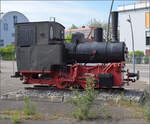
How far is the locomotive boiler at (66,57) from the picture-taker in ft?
33.5

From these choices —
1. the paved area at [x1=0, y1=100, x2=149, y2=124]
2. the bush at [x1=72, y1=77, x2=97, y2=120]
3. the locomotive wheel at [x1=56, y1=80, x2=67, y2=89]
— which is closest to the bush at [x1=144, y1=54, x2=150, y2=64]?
the locomotive wheel at [x1=56, y1=80, x2=67, y2=89]

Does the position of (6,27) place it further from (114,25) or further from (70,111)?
(70,111)

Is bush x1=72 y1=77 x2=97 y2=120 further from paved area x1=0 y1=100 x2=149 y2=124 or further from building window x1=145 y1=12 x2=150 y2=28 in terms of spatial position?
building window x1=145 y1=12 x2=150 y2=28

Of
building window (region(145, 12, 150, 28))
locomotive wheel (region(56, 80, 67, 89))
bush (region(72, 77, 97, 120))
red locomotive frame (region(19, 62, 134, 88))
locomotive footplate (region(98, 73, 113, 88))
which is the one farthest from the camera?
building window (region(145, 12, 150, 28))

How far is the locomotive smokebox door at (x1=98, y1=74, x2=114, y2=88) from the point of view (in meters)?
9.96

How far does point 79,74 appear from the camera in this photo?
10516mm

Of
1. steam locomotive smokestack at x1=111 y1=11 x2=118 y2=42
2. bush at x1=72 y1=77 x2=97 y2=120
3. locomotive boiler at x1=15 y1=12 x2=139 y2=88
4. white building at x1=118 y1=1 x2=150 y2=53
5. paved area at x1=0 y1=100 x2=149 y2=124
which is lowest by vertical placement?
paved area at x1=0 y1=100 x2=149 y2=124

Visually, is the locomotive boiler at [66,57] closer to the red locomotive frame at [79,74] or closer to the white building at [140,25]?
the red locomotive frame at [79,74]

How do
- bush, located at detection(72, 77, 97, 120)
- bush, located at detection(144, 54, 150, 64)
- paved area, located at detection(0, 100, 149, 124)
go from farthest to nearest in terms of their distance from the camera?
1. bush, located at detection(144, 54, 150, 64)
2. bush, located at detection(72, 77, 97, 120)
3. paved area, located at detection(0, 100, 149, 124)

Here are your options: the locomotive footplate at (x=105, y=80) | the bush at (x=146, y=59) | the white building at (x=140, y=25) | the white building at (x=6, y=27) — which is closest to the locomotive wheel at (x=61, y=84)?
the locomotive footplate at (x=105, y=80)

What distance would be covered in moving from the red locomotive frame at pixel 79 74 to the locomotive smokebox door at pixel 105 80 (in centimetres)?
16

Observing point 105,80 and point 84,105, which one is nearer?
point 84,105

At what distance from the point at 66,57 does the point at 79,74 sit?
2.77ft

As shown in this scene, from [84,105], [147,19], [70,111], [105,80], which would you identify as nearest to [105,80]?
[105,80]
